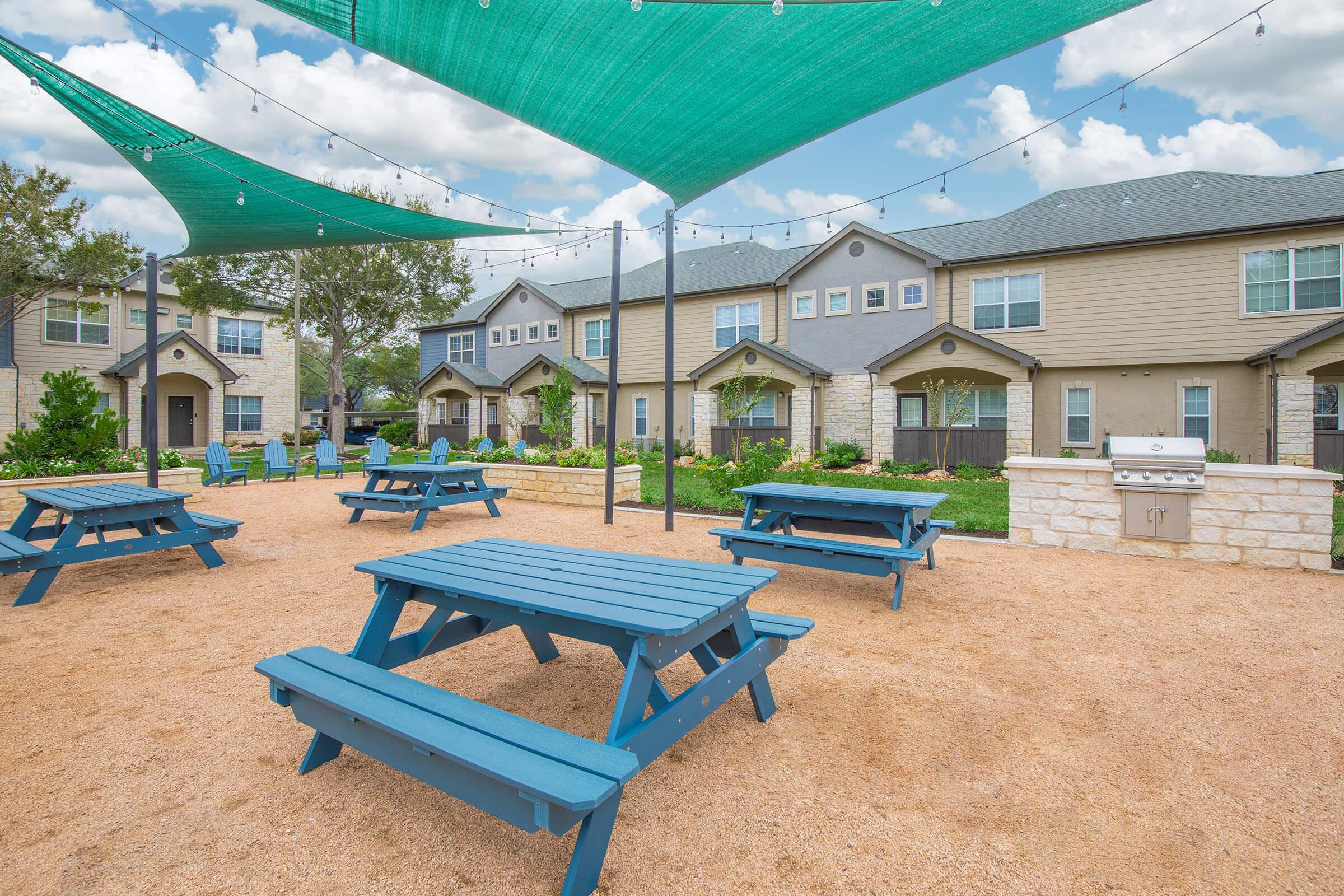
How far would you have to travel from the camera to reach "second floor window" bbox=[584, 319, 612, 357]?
Result: 22.1 meters

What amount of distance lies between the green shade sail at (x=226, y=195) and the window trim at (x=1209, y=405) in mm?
14770

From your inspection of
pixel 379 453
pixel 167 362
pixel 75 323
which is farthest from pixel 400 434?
pixel 379 453

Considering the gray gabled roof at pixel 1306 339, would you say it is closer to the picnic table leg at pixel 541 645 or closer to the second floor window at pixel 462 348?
the picnic table leg at pixel 541 645

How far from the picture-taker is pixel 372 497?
7.64 m

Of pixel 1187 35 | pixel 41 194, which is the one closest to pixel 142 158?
pixel 1187 35

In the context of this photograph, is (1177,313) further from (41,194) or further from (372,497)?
(41,194)

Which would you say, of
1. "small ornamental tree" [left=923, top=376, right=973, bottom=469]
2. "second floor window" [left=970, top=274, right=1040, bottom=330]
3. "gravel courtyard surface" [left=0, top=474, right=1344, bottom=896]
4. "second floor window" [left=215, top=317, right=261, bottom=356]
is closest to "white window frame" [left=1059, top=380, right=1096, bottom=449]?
"second floor window" [left=970, top=274, right=1040, bottom=330]

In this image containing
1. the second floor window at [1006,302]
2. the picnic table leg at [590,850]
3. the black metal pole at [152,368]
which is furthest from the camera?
the second floor window at [1006,302]

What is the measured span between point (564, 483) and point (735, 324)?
1096 centimetres

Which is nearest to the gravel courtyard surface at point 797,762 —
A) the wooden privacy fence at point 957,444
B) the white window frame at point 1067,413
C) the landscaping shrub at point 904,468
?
the landscaping shrub at point 904,468

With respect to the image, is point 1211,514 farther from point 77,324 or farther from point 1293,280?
point 77,324

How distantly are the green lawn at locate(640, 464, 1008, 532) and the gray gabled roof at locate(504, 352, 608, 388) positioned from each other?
21.7 feet

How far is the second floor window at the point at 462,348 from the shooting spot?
26.0m

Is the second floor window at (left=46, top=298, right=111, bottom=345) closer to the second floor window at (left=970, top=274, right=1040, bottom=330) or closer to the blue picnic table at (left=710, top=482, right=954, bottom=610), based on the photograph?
the blue picnic table at (left=710, top=482, right=954, bottom=610)
